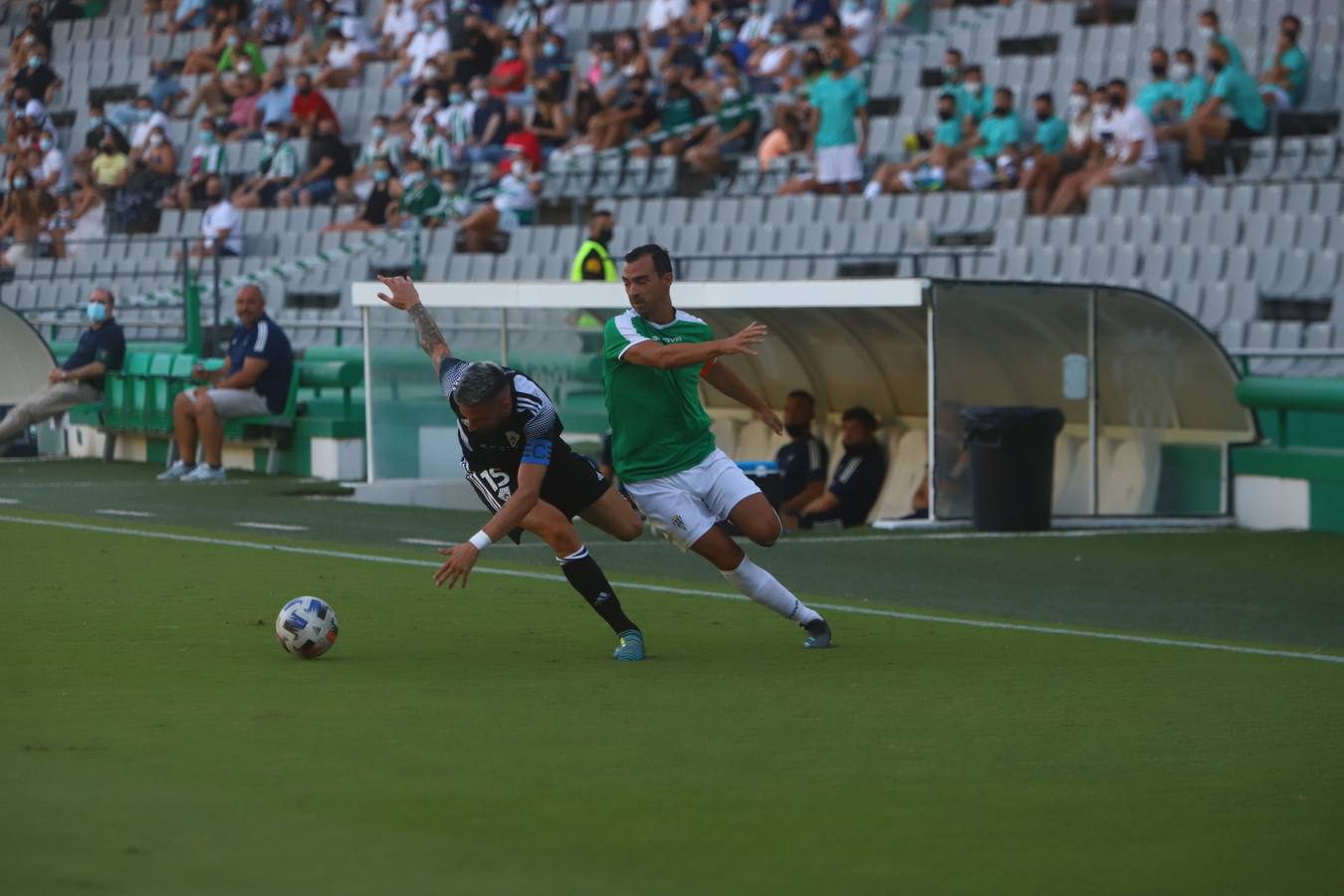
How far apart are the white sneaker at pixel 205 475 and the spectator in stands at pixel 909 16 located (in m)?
11.0

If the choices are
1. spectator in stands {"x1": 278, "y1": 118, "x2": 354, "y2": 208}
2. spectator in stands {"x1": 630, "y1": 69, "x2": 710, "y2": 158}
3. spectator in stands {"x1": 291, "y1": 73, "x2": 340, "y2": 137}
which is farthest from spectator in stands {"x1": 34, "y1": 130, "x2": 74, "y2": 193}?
spectator in stands {"x1": 630, "y1": 69, "x2": 710, "y2": 158}

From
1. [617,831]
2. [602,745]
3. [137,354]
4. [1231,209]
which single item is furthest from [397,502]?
[617,831]

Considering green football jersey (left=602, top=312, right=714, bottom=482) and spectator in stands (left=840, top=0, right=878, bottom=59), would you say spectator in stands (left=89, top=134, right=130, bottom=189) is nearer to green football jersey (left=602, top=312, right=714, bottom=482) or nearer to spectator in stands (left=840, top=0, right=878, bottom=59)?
spectator in stands (left=840, top=0, right=878, bottom=59)

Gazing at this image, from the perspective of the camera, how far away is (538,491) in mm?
8867

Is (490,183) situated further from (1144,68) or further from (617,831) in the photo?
(617,831)

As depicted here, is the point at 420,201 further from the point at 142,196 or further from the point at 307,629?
the point at 307,629

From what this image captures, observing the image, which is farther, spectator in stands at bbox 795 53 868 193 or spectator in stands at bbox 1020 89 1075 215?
spectator in stands at bbox 795 53 868 193

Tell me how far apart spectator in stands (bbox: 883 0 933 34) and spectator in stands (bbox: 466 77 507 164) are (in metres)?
5.19

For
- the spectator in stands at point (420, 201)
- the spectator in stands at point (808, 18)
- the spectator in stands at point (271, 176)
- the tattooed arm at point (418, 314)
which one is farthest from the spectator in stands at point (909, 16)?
the tattooed arm at point (418, 314)

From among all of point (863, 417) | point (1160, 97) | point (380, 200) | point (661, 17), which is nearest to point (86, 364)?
point (380, 200)

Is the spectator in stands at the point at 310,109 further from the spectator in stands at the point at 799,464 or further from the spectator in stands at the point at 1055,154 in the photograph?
the spectator in stands at the point at 799,464

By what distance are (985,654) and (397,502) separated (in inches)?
375

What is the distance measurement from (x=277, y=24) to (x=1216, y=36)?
62.0 ft

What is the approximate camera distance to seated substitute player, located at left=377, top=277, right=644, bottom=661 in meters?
8.72
